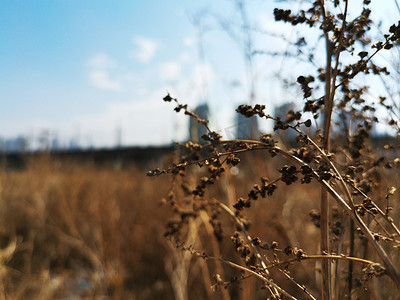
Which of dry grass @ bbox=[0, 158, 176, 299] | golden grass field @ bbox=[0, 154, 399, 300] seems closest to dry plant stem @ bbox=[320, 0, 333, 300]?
golden grass field @ bbox=[0, 154, 399, 300]

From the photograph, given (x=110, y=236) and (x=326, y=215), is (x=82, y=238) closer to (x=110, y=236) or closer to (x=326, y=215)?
(x=110, y=236)

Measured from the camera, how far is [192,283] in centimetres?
495

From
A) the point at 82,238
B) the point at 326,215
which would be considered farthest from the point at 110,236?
the point at 326,215

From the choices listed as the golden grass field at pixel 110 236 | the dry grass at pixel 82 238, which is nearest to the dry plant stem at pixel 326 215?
the golden grass field at pixel 110 236

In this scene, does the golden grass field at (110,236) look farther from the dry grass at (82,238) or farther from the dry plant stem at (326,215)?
the dry plant stem at (326,215)

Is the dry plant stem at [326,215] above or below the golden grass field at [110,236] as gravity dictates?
above

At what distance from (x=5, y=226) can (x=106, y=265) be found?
2.99 m

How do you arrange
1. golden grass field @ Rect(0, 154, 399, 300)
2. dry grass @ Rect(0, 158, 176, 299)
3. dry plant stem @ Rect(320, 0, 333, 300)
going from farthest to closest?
dry grass @ Rect(0, 158, 176, 299), golden grass field @ Rect(0, 154, 399, 300), dry plant stem @ Rect(320, 0, 333, 300)

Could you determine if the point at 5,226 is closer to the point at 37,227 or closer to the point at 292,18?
the point at 37,227

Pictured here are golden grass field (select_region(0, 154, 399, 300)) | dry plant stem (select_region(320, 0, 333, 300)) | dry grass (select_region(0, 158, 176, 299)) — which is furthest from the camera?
dry grass (select_region(0, 158, 176, 299))

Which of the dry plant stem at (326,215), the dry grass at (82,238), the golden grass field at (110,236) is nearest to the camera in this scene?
the dry plant stem at (326,215)

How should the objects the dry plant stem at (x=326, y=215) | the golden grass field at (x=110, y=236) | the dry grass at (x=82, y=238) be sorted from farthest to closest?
the dry grass at (x=82, y=238) → the golden grass field at (x=110, y=236) → the dry plant stem at (x=326, y=215)

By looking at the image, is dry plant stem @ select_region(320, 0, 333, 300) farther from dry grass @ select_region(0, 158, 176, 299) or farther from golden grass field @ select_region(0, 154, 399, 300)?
dry grass @ select_region(0, 158, 176, 299)

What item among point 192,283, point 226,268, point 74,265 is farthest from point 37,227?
point 226,268
